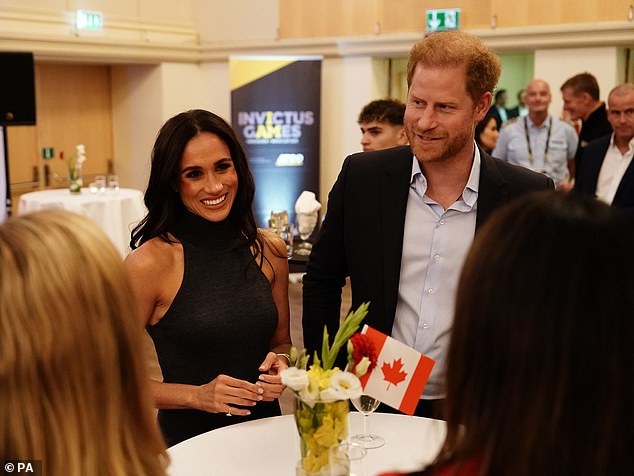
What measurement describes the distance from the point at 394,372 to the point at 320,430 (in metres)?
0.30

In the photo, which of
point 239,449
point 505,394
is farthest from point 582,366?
point 239,449

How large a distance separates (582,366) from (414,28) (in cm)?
817

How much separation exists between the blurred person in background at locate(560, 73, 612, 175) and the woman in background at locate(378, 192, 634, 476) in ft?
19.9

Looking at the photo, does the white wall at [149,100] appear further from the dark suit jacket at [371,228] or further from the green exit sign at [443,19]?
the dark suit jacket at [371,228]

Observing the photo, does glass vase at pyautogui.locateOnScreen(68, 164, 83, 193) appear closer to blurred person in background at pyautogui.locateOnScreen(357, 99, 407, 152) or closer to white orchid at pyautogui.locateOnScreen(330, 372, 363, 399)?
blurred person in background at pyautogui.locateOnScreen(357, 99, 407, 152)

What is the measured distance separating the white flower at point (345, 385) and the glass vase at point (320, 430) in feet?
0.14

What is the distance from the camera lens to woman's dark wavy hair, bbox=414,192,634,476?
897 millimetres

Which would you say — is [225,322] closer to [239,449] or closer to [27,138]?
[239,449]

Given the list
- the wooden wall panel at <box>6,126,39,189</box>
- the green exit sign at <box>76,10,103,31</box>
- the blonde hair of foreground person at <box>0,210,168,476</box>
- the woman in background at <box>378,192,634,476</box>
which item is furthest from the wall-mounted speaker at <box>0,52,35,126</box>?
the woman in background at <box>378,192,634,476</box>

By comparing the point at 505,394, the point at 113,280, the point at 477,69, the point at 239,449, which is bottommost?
the point at 239,449

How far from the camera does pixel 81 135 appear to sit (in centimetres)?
979

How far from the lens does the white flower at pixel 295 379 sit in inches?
62.5

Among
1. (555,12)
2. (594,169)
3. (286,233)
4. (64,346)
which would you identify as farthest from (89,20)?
(64,346)

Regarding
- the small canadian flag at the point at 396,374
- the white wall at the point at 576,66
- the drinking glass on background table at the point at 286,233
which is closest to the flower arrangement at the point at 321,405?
the small canadian flag at the point at 396,374
